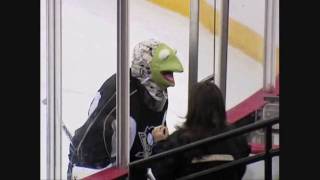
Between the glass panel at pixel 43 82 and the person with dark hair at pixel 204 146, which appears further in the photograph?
the person with dark hair at pixel 204 146

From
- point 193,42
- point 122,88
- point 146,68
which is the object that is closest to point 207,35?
point 193,42

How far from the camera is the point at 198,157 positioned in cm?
245

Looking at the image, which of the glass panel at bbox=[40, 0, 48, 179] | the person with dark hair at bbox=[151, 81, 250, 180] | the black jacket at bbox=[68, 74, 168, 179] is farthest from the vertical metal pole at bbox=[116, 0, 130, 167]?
the glass panel at bbox=[40, 0, 48, 179]

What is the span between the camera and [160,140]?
2529 mm

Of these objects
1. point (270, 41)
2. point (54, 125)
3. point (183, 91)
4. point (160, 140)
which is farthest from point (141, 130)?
point (270, 41)

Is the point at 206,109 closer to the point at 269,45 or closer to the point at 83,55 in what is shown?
the point at 269,45

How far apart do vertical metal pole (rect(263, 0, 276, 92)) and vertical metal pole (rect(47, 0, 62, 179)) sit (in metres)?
0.86

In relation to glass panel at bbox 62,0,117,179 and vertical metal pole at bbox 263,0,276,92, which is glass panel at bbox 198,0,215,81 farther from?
glass panel at bbox 62,0,117,179

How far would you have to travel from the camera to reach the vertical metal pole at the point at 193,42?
2514 mm

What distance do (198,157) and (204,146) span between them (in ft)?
0.18

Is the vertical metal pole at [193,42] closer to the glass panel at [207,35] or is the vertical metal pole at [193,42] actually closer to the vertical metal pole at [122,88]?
the glass panel at [207,35]

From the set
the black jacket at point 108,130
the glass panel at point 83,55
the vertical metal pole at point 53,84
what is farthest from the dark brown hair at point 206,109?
the vertical metal pole at point 53,84

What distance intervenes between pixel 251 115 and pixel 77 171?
2.50 feet

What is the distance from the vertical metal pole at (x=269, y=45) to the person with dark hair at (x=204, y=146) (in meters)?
0.21
